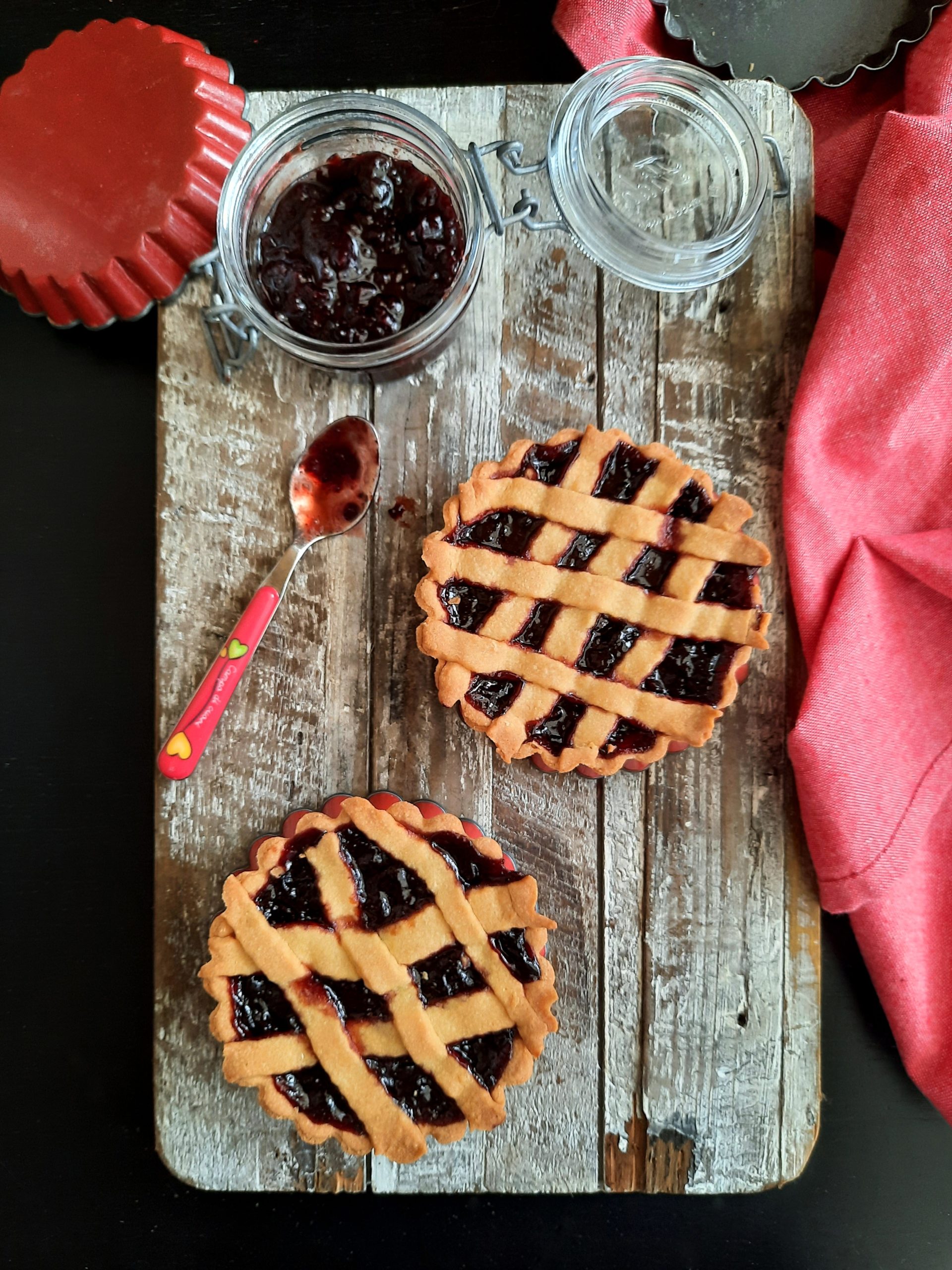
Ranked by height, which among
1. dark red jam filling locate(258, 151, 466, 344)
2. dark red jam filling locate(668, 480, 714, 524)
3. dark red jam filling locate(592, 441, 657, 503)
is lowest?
dark red jam filling locate(668, 480, 714, 524)

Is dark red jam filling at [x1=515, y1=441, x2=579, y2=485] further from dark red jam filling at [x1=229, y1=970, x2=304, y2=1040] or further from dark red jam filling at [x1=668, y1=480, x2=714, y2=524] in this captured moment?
dark red jam filling at [x1=229, y1=970, x2=304, y2=1040]

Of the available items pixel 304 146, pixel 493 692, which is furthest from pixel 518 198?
pixel 493 692

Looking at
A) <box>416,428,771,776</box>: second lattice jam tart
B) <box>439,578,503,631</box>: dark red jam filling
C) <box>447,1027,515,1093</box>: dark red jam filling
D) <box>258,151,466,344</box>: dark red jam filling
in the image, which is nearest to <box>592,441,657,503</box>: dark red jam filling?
<box>416,428,771,776</box>: second lattice jam tart

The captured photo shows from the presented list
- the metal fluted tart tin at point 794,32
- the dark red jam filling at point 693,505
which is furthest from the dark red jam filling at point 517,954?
the metal fluted tart tin at point 794,32

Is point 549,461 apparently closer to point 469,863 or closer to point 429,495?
point 429,495

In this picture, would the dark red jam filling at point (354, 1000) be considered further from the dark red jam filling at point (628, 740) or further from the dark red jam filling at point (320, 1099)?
the dark red jam filling at point (628, 740)
